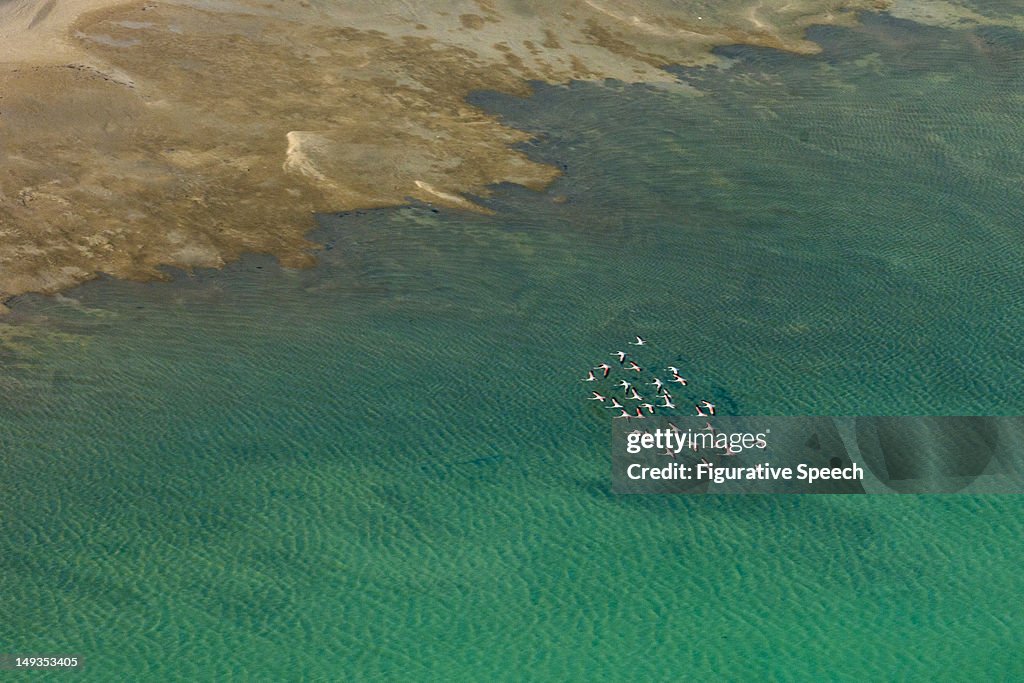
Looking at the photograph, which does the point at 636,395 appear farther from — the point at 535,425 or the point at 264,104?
the point at 264,104

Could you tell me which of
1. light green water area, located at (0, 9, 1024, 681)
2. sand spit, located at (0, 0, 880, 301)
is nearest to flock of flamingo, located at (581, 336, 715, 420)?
light green water area, located at (0, 9, 1024, 681)

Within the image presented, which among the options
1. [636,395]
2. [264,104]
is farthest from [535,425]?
[264,104]

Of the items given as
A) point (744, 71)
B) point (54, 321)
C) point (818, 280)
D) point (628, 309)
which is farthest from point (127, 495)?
point (744, 71)

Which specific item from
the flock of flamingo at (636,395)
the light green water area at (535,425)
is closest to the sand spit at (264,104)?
the light green water area at (535,425)

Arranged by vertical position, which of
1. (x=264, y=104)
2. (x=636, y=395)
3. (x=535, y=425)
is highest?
(x=264, y=104)

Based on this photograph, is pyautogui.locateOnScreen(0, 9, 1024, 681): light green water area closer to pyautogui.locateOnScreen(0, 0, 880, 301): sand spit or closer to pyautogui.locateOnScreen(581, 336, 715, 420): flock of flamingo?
pyautogui.locateOnScreen(581, 336, 715, 420): flock of flamingo

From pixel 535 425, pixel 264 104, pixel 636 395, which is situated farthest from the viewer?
pixel 264 104

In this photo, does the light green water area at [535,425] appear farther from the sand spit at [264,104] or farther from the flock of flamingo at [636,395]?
the sand spit at [264,104]
